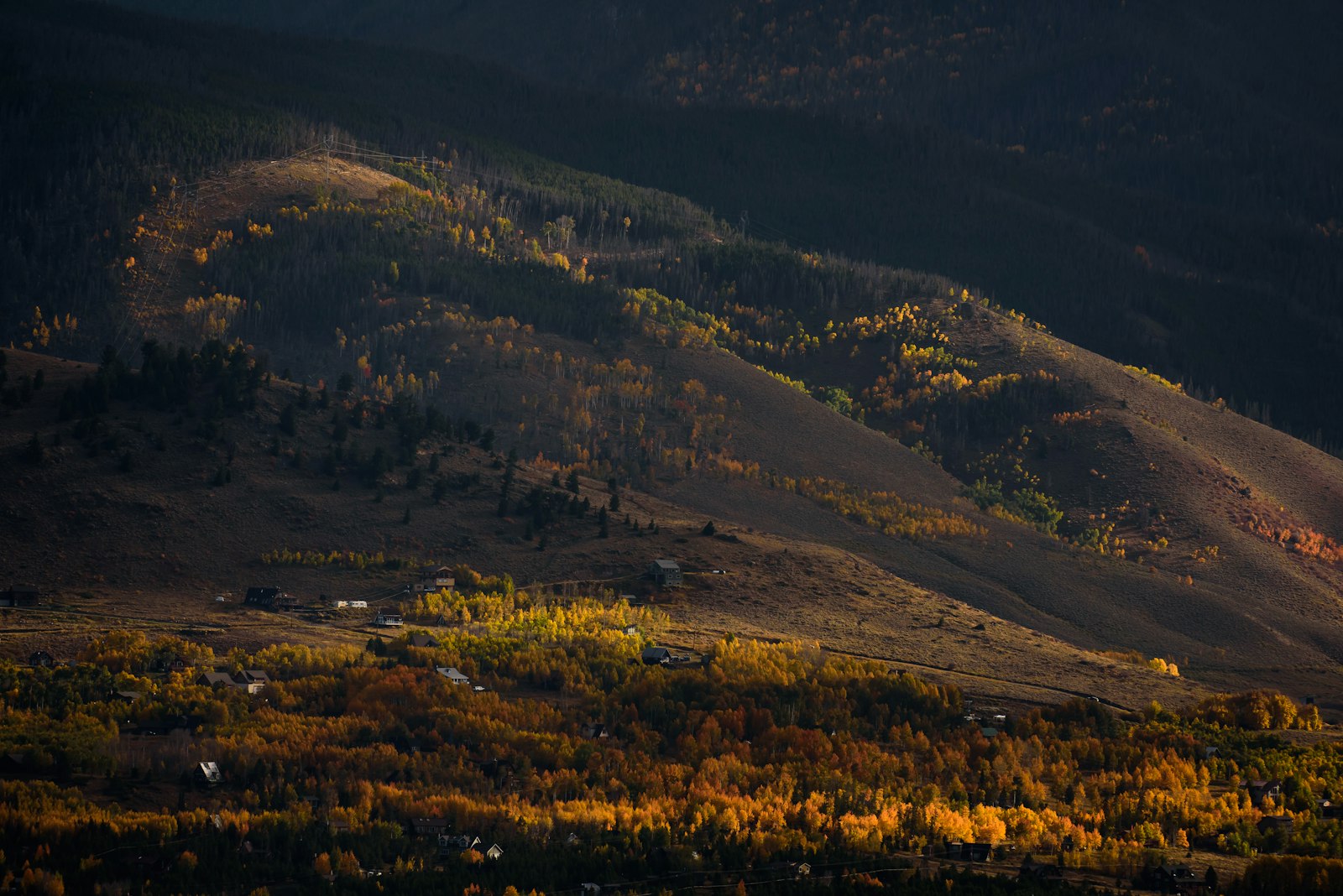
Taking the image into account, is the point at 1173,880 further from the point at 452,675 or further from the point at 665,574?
the point at 665,574

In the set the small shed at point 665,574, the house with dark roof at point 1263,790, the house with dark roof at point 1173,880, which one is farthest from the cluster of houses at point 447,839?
the small shed at point 665,574

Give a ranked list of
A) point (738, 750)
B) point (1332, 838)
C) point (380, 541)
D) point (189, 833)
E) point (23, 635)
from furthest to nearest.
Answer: point (380, 541)
point (23, 635)
point (738, 750)
point (1332, 838)
point (189, 833)

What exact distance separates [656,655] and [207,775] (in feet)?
135

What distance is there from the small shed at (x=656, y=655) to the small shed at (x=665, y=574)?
2214 centimetres

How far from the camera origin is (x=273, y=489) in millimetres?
189250

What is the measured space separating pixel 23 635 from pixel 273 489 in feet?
129

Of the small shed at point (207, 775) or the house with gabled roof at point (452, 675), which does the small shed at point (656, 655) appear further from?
the small shed at point (207, 775)

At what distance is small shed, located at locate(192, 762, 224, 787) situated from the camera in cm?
12438

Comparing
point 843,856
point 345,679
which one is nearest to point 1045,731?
point 843,856

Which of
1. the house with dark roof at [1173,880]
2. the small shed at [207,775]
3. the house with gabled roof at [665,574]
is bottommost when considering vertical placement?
the small shed at [207,775]

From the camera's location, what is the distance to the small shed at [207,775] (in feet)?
408

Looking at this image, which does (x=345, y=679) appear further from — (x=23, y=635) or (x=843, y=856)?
(x=843, y=856)

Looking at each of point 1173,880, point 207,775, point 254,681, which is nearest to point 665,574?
point 254,681

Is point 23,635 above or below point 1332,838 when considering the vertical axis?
below
